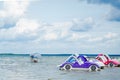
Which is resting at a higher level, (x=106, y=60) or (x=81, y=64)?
(x=106, y=60)

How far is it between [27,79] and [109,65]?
2520cm

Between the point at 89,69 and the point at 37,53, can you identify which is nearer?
the point at 89,69

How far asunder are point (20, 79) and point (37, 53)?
57186mm

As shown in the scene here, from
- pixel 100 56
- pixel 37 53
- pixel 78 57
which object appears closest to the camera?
pixel 78 57

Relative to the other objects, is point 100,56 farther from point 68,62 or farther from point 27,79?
point 27,79

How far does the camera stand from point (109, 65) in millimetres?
56500

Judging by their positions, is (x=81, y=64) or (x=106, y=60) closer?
(x=81, y=64)

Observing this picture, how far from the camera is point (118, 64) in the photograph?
57188 mm

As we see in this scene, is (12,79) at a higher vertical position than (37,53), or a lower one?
lower

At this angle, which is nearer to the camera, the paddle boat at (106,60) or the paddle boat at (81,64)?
the paddle boat at (81,64)

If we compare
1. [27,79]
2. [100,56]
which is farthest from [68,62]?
[27,79]

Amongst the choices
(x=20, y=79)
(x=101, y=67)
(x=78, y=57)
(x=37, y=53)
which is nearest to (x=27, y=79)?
(x=20, y=79)

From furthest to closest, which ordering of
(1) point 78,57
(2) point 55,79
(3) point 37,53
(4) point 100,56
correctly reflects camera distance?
(3) point 37,53, (4) point 100,56, (1) point 78,57, (2) point 55,79

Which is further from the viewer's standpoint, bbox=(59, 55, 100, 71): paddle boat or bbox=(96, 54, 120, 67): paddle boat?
bbox=(96, 54, 120, 67): paddle boat
